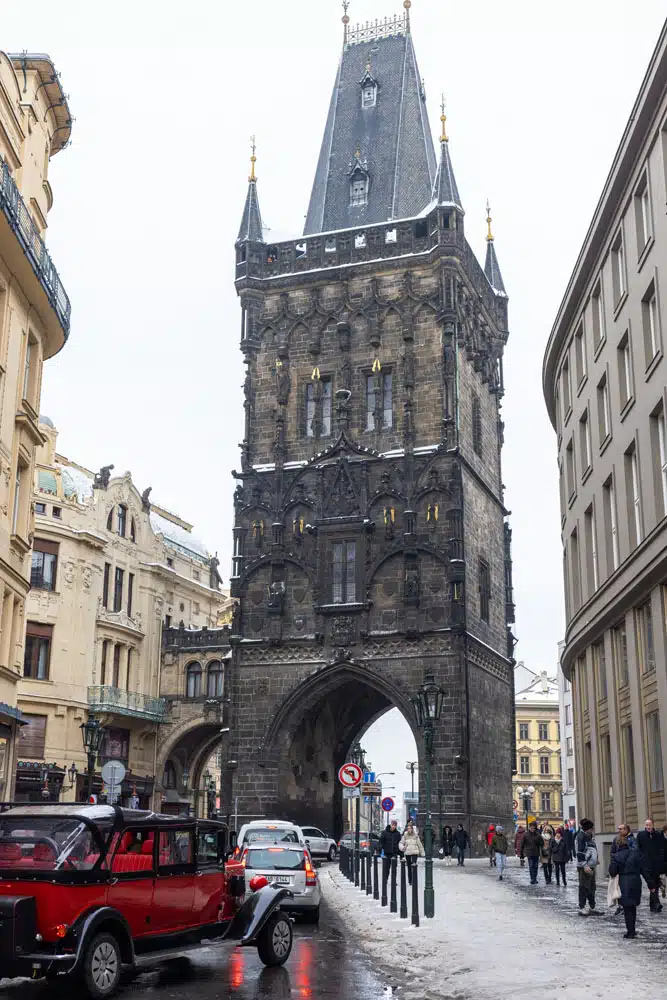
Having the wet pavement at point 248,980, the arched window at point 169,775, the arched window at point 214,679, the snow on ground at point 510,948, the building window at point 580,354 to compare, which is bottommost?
the wet pavement at point 248,980

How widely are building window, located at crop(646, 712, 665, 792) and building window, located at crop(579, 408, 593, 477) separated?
865 centimetres

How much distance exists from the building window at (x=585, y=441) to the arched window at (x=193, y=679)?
30.9 m

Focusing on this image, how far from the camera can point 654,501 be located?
2366 cm

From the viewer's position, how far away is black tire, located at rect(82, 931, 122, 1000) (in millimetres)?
10422

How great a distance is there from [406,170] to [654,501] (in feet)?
112

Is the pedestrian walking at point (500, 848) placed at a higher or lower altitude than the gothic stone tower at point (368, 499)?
lower

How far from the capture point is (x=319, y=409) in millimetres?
49656

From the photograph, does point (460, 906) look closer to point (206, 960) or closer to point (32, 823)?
point (206, 960)

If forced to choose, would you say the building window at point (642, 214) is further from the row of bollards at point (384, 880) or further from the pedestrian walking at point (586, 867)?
the row of bollards at point (384, 880)

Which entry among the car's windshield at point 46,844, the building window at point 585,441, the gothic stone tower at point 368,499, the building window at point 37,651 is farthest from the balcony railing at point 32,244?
the building window at point 37,651

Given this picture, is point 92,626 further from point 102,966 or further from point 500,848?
point 102,966

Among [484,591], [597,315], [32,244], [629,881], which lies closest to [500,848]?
[597,315]

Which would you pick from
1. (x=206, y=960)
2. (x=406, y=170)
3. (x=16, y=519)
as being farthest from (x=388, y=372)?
(x=206, y=960)

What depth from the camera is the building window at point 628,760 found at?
26594 mm
